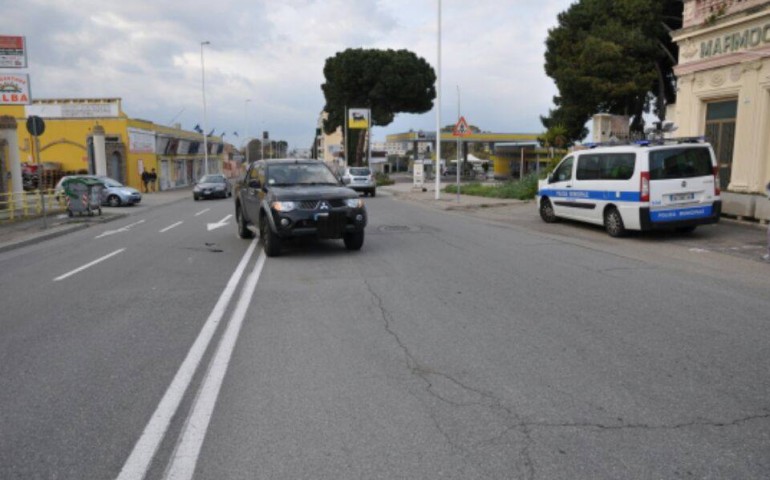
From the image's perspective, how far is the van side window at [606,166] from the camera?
13066 mm

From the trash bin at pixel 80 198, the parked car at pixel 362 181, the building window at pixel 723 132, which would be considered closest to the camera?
the building window at pixel 723 132

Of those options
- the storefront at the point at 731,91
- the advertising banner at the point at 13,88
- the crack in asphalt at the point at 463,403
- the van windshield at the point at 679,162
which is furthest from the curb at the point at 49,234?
the storefront at the point at 731,91

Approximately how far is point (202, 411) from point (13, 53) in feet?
72.6

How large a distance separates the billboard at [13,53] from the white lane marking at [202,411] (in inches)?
774

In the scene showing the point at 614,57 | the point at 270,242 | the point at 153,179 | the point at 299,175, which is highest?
the point at 614,57

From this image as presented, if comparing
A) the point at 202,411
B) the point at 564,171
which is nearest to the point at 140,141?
the point at 564,171

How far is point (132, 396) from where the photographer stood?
456 cm

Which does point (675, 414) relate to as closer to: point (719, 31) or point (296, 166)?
point (296, 166)

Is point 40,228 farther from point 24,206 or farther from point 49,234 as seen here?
point 24,206

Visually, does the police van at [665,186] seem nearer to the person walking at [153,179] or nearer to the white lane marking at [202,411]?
the white lane marking at [202,411]

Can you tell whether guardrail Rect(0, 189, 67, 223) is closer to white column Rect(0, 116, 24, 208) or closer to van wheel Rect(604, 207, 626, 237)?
white column Rect(0, 116, 24, 208)

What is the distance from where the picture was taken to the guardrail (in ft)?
66.7

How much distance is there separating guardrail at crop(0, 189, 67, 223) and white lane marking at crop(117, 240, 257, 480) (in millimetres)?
15484

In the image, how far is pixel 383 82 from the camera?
60.1 m
